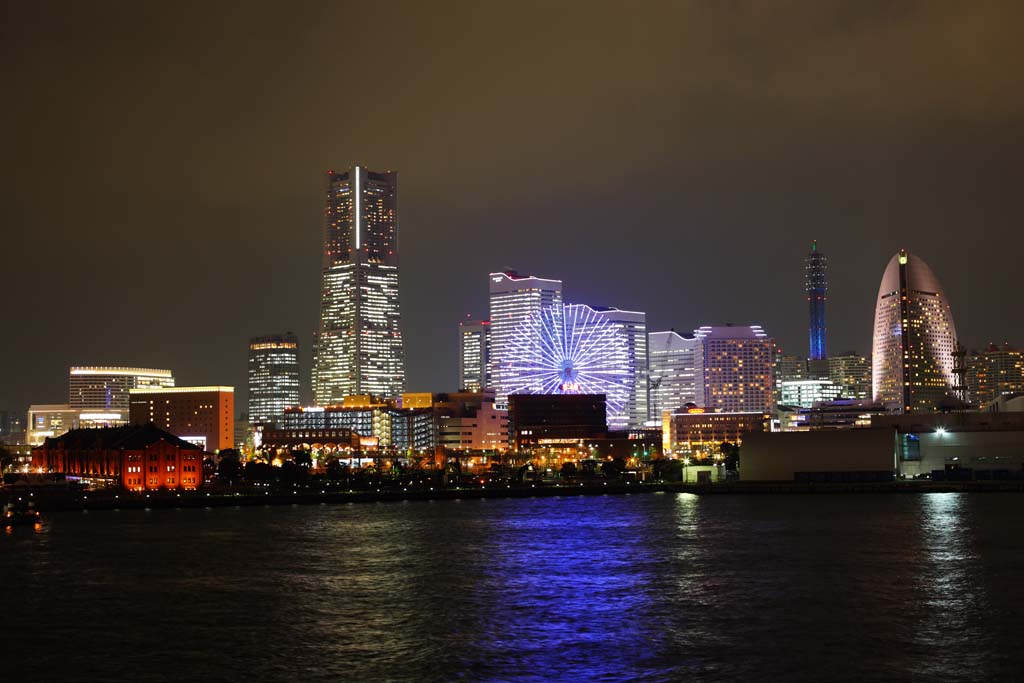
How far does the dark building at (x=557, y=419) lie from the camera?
595 ft

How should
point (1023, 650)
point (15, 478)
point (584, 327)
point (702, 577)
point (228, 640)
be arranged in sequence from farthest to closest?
1. point (584, 327)
2. point (15, 478)
3. point (702, 577)
4. point (228, 640)
5. point (1023, 650)

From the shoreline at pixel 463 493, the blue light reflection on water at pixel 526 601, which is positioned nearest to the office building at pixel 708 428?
the shoreline at pixel 463 493

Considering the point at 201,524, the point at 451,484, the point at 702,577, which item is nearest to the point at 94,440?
the point at 451,484

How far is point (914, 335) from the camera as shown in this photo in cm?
18800

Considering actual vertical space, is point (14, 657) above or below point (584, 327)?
below

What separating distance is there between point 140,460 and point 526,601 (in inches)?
2919

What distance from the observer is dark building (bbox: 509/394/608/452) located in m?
181

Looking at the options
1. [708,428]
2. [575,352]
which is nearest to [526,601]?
[575,352]

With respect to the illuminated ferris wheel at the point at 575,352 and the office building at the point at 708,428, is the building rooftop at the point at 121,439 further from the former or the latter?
the office building at the point at 708,428

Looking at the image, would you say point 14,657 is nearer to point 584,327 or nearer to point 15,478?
point 15,478

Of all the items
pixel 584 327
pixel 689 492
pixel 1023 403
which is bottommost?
pixel 689 492

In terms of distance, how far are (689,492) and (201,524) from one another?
49.0 meters

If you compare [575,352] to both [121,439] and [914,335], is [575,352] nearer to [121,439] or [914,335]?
[914,335]

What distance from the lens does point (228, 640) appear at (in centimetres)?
3169
